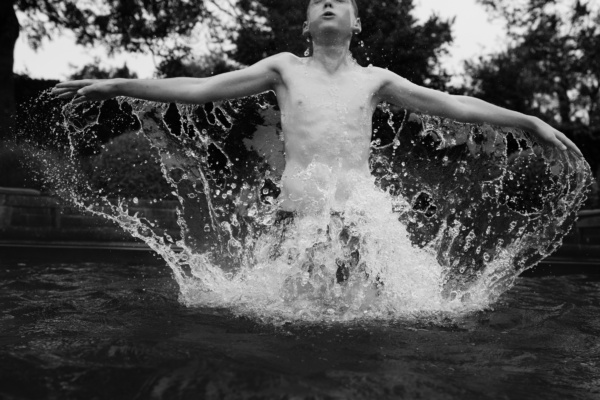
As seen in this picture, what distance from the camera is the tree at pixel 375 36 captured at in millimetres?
14211

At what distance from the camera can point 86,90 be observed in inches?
134

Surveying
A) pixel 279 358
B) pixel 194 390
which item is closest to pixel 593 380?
pixel 279 358

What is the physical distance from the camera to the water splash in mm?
3498

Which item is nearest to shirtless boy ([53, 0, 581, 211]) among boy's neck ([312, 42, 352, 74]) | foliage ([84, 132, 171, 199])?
boy's neck ([312, 42, 352, 74])

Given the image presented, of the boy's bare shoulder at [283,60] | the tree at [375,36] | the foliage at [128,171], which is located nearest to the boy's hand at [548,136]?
the boy's bare shoulder at [283,60]

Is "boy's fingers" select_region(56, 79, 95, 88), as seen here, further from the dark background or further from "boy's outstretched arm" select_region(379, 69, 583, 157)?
the dark background

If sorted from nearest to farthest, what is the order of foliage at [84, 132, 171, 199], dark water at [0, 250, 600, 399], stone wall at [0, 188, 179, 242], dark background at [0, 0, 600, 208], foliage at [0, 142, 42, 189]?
dark water at [0, 250, 600, 399] → stone wall at [0, 188, 179, 242] → foliage at [84, 132, 171, 199] → foliage at [0, 142, 42, 189] → dark background at [0, 0, 600, 208]

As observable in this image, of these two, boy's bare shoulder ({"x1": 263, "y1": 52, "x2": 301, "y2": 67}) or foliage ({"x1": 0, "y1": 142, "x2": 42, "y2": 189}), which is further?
foliage ({"x1": 0, "y1": 142, "x2": 42, "y2": 189})

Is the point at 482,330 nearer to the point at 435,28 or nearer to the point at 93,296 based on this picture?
the point at 93,296

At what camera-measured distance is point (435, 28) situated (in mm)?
18031

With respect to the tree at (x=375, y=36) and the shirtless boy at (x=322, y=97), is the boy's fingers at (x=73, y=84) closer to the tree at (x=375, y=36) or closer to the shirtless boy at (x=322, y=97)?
the shirtless boy at (x=322, y=97)

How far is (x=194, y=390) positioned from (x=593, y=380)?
143 centimetres

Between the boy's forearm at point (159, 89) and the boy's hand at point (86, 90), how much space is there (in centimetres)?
4

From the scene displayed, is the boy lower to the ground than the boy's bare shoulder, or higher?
lower
